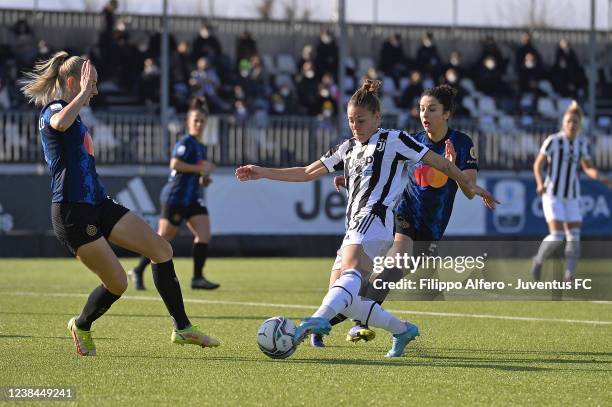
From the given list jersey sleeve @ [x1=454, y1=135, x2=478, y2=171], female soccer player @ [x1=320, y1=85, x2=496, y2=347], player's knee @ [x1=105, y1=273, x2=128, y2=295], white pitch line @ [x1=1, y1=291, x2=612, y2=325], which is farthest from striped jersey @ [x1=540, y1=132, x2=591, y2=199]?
player's knee @ [x1=105, y1=273, x2=128, y2=295]

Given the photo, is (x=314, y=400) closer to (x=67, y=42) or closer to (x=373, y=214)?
(x=373, y=214)

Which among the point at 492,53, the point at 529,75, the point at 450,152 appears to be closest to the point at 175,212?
the point at 450,152

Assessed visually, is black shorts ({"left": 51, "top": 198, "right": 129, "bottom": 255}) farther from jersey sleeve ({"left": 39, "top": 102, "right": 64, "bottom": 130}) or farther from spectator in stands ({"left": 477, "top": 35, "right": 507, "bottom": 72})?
spectator in stands ({"left": 477, "top": 35, "right": 507, "bottom": 72})

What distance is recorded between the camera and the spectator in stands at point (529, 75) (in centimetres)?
2889

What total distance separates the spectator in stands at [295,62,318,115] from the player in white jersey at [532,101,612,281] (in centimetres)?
1115

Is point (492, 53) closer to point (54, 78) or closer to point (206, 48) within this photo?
point (206, 48)

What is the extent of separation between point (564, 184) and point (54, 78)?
823 centimetres

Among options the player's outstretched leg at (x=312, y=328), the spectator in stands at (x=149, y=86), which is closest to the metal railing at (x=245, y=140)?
the spectator in stands at (x=149, y=86)

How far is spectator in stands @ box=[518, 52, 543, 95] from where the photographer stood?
2889cm

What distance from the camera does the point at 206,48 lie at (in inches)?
1035

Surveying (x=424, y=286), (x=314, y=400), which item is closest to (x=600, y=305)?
(x=424, y=286)

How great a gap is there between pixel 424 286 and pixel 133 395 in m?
4.94

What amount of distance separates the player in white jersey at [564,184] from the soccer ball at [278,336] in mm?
7670

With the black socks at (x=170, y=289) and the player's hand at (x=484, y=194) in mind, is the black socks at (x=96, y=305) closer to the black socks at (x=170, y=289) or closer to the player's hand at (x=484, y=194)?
the black socks at (x=170, y=289)
